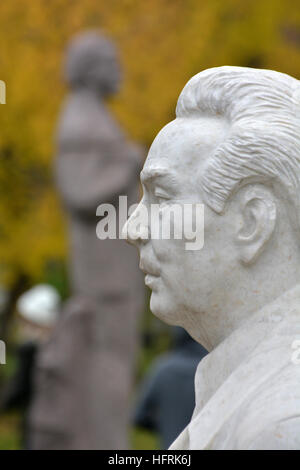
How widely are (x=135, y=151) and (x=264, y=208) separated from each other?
569 cm

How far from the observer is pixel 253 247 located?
6.50 feet

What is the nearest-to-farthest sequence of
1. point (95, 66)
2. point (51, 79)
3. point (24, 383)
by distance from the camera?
point (95, 66) < point (24, 383) < point (51, 79)

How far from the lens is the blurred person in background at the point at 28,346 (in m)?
9.20

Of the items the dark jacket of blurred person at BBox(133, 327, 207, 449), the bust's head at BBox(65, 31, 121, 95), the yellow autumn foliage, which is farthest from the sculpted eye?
the yellow autumn foliage

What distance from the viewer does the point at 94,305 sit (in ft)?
24.1

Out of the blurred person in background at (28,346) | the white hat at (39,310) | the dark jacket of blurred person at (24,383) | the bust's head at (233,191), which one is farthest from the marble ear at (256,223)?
the white hat at (39,310)

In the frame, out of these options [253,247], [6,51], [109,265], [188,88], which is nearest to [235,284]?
[253,247]

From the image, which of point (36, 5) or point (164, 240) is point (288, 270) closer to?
point (164, 240)

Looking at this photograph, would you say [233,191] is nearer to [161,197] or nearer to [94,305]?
[161,197]

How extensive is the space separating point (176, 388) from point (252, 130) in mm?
3761

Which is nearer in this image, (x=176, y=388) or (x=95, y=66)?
(x=176, y=388)

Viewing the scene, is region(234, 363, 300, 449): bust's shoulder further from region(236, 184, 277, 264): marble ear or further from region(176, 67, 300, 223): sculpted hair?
region(176, 67, 300, 223): sculpted hair

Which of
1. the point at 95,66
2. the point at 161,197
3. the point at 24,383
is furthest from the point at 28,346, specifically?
the point at 161,197

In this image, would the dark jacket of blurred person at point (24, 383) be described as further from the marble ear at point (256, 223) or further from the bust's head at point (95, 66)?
the marble ear at point (256, 223)
